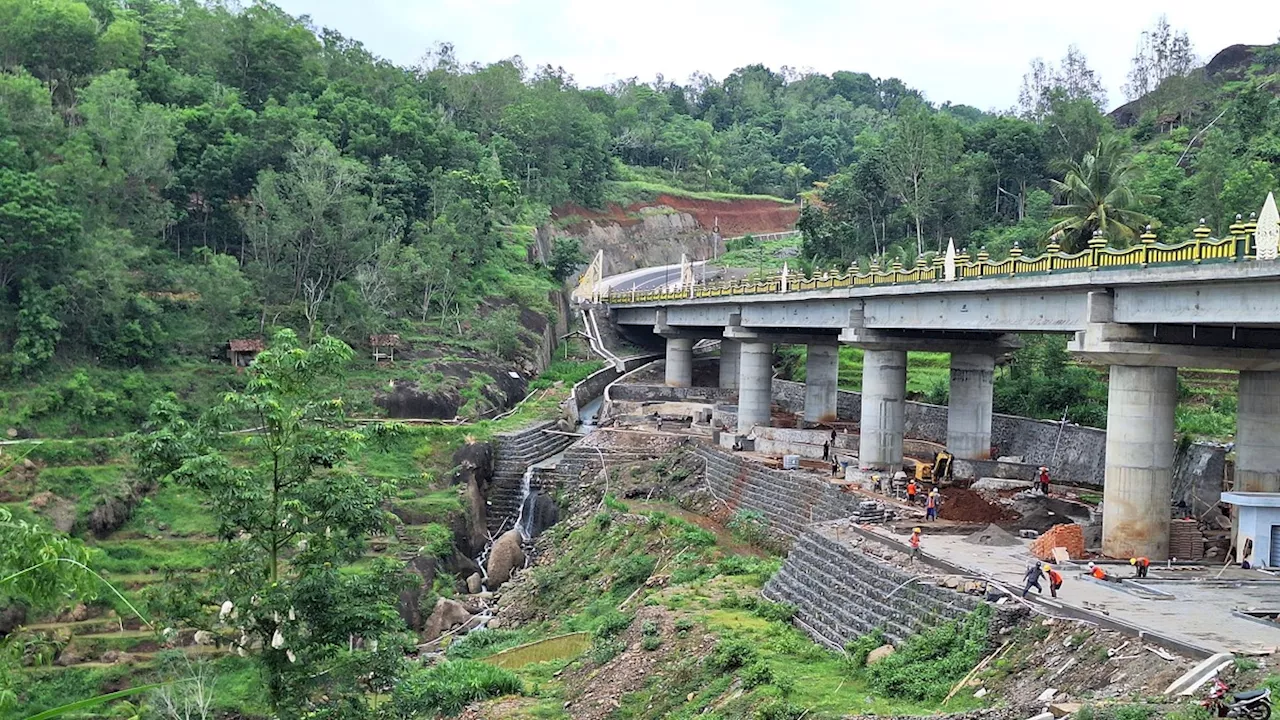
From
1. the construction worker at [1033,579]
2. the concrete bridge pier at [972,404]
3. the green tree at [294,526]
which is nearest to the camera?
the green tree at [294,526]

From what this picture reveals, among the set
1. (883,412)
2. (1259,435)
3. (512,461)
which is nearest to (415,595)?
(512,461)

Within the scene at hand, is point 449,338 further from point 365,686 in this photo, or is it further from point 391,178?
point 365,686

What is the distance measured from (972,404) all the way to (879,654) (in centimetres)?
2442

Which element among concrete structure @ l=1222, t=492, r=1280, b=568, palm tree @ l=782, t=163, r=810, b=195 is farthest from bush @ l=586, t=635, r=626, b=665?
palm tree @ l=782, t=163, r=810, b=195

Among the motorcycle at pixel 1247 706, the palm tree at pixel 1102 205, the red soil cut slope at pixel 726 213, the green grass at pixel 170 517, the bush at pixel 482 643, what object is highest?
the red soil cut slope at pixel 726 213

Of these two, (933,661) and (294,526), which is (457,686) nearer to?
(294,526)

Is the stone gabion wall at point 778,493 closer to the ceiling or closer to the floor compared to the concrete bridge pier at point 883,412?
closer to the floor

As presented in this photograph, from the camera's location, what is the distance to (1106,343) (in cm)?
3144

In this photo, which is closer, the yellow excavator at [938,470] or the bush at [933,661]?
the bush at [933,661]

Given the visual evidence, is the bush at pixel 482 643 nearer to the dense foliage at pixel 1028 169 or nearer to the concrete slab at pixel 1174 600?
the concrete slab at pixel 1174 600

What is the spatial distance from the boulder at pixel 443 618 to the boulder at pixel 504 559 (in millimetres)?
4754

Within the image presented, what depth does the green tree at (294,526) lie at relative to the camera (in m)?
20.3

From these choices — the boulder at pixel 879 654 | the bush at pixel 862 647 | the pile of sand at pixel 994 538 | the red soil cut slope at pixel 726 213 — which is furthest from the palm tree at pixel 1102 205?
the red soil cut slope at pixel 726 213

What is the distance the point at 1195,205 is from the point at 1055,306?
3434 centimetres
